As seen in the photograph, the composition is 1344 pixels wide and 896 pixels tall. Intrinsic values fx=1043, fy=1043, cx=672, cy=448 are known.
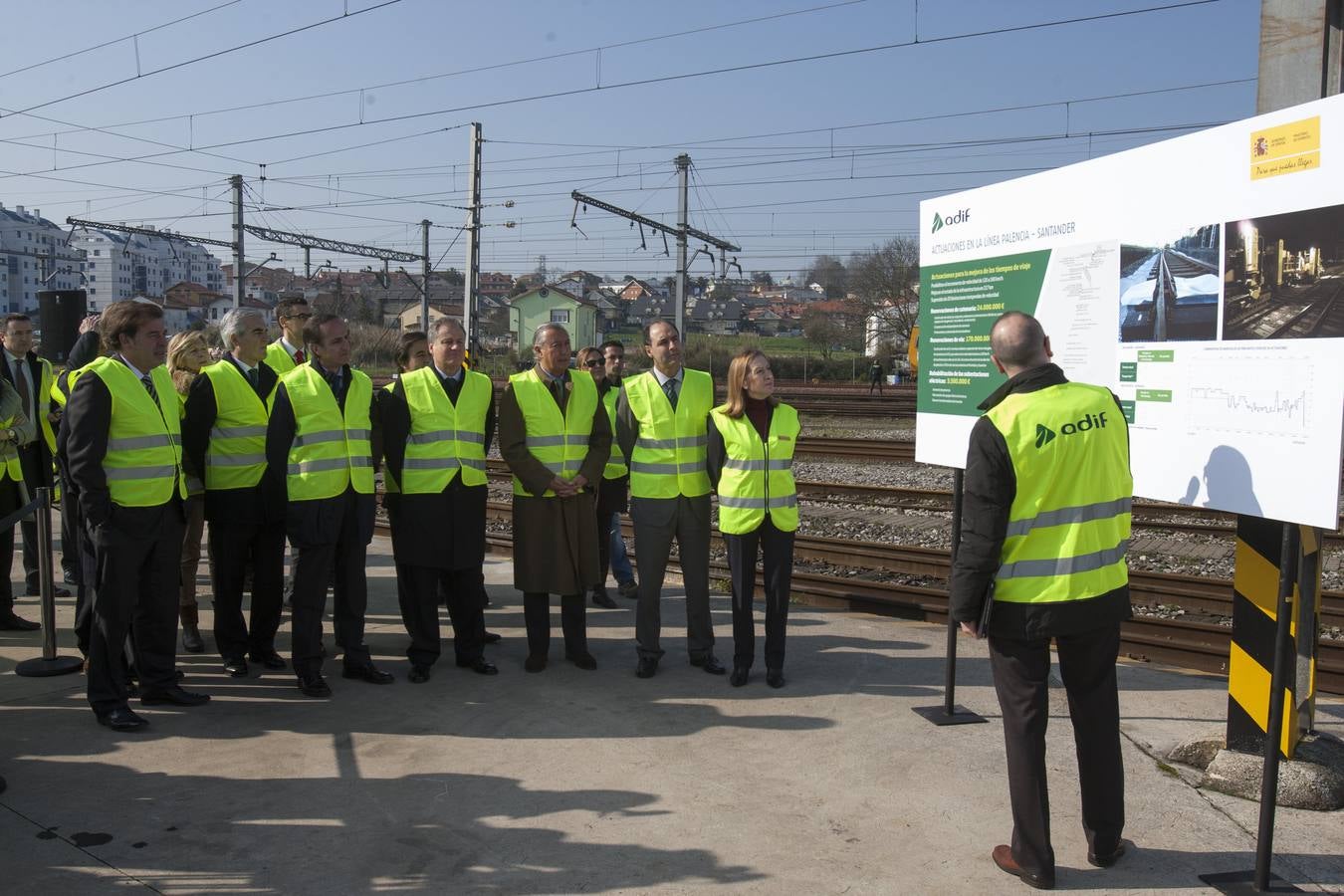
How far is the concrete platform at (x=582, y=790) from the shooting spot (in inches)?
151

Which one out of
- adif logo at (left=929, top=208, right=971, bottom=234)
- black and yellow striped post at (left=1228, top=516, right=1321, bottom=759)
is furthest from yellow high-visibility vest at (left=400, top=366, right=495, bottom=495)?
black and yellow striped post at (left=1228, top=516, right=1321, bottom=759)

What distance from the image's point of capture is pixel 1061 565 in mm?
3785

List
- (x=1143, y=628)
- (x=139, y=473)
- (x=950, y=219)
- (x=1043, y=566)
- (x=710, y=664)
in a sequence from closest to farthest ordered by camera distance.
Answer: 1. (x=1043, y=566)
2. (x=139, y=473)
3. (x=950, y=219)
4. (x=710, y=664)
5. (x=1143, y=628)

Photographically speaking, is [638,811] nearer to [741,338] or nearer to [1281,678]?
[1281,678]

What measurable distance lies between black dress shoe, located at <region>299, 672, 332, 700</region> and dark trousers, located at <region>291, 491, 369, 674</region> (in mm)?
28

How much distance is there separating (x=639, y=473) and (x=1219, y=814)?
11.4ft

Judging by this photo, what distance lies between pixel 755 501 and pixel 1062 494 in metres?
2.41

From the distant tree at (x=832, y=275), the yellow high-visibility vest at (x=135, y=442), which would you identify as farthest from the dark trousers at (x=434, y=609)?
the distant tree at (x=832, y=275)

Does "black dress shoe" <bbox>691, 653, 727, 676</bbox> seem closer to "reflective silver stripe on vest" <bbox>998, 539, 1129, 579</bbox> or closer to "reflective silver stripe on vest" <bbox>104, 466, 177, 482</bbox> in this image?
"reflective silver stripe on vest" <bbox>998, 539, 1129, 579</bbox>

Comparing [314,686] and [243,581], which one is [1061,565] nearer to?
[314,686]

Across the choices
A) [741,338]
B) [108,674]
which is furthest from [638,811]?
[741,338]

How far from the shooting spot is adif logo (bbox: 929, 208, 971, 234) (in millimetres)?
5676

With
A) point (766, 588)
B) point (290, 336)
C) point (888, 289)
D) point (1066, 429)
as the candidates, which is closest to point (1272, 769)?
point (1066, 429)

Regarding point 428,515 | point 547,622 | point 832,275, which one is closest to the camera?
point 428,515
